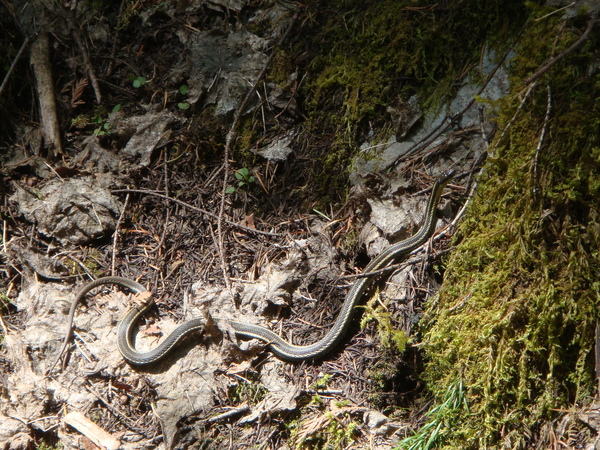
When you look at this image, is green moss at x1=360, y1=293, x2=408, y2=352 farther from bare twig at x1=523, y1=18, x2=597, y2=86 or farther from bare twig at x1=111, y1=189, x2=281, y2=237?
bare twig at x1=523, y1=18, x2=597, y2=86

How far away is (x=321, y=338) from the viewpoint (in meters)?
3.49

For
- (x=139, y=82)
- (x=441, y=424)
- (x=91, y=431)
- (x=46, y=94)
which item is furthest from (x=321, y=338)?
(x=46, y=94)

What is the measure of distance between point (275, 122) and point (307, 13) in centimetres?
115

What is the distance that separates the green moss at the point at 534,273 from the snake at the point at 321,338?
1.67ft

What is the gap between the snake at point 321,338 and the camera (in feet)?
11.0

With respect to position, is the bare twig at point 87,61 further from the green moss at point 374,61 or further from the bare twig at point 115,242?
the green moss at point 374,61

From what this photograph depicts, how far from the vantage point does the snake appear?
3.37 m

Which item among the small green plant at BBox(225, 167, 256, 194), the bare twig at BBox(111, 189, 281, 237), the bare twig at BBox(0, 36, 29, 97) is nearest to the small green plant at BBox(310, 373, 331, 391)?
the bare twig at BBox(111, 189, 281, 237)

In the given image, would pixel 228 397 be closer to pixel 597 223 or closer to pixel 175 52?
pixel 597 223

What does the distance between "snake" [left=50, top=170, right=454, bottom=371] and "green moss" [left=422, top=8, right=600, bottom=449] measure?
1.67 feet

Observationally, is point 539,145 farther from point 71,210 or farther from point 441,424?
point 71,210

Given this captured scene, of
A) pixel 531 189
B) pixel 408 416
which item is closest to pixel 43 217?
pixel 408 416

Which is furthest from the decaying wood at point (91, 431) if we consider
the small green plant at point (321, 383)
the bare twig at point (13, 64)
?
the bare twig at point (13, 64)

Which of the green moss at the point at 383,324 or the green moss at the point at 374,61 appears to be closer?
the green moss at the point at 383,324
